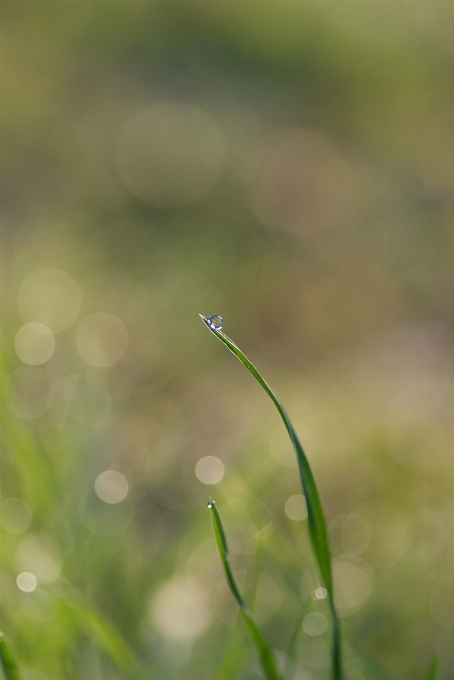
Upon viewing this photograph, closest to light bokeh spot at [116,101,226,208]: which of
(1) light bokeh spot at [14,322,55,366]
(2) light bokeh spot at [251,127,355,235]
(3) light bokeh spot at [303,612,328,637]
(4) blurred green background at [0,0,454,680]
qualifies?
(4) blurred green background at [0,0,454,680]

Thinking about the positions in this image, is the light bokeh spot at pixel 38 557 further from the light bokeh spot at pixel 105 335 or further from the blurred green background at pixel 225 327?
the light bokeh spot at pixel 105 335

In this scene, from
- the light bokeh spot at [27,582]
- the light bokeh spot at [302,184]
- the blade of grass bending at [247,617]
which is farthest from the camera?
the light bokeh spot at [302,184]

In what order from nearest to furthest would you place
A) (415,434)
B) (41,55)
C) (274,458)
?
1. (274,458)
2. (415,434)
3. (41,55)

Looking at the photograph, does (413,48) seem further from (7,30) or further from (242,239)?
(7,30)

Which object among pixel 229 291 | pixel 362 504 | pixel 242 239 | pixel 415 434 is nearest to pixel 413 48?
pixel 242 239

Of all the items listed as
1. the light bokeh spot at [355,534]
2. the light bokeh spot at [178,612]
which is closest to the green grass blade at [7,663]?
the light bokeh spot at [178,612]

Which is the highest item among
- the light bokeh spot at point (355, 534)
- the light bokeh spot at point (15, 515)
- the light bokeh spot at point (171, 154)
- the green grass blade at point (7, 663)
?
the light bokeh spot at point (171, 154)
